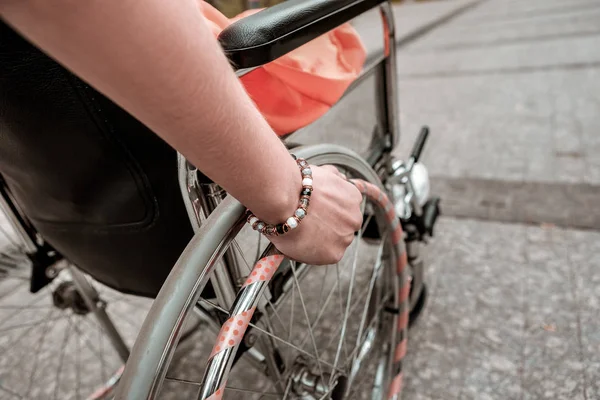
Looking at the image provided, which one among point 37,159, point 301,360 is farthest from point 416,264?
point 37,159

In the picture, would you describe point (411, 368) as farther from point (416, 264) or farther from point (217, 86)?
point (217, 86)

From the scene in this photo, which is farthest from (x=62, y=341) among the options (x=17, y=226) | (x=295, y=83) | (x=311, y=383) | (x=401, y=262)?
(x=295, y=83)

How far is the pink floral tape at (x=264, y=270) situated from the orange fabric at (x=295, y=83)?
25 cm

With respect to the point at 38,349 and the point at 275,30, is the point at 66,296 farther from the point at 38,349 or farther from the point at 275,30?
the point at 275,30

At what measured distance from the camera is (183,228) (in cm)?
72

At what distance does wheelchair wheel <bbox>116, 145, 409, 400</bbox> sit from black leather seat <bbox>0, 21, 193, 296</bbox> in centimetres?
13

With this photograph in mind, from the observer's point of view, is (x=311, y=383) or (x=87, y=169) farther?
(x=311, y=383)

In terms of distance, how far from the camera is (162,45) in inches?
14.6

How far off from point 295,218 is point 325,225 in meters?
0.05

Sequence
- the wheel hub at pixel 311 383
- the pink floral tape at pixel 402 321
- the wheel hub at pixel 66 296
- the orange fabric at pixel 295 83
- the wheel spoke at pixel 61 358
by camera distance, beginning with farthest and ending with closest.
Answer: the wheel spoke at pixel 61 358 → the wheel hub at pixel 66 296 → the pink floral tape at pixel 402 321 → the wheel hub at pixel 311 383 → the orange fabric at pixel 295 83

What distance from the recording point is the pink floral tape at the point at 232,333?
0.53 meters

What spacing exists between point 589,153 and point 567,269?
34.6 inches

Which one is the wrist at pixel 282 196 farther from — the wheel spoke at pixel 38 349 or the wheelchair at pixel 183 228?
the wheel spoke at pixel 38 349

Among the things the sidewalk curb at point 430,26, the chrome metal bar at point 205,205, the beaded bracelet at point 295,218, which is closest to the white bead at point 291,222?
the beaded bracelet at point 295,218
